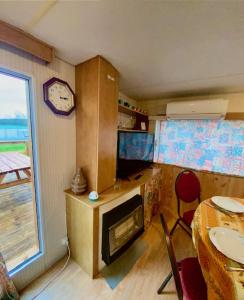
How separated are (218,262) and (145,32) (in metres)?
1.55

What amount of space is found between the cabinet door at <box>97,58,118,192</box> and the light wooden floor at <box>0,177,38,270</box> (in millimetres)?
999

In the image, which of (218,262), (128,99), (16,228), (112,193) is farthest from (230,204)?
(16,228)

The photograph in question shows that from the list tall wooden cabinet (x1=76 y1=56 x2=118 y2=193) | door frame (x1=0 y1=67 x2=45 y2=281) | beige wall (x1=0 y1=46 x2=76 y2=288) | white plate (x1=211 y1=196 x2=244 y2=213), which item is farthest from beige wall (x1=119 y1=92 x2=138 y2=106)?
white plate (x1=211 y1=196 x2=244 y2=213)

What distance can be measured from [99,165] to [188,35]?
1305 millimetres

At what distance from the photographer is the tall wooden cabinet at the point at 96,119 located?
1376 mm

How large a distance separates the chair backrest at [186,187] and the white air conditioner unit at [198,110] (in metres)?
0.92

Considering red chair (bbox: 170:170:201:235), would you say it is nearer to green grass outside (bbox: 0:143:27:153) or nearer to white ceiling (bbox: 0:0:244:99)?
white ceiling (bbox: 0:0:244:99)

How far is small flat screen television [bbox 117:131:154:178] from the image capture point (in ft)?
6.88

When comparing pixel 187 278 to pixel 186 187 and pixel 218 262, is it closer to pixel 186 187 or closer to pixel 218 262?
pixel 218 262

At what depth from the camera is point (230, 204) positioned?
4.69 feet

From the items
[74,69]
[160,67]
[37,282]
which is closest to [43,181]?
[37,282]

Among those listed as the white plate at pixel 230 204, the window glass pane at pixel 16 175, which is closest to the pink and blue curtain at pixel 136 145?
the window glass pane at pixel 16 175

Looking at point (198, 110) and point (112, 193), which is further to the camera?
point (198, 110)

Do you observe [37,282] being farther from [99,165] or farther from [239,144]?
[239,144]
